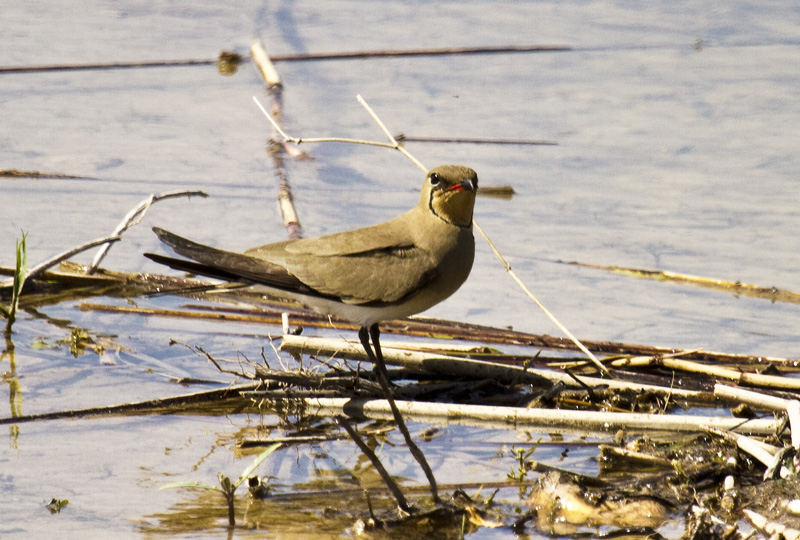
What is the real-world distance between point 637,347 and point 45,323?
2689mm

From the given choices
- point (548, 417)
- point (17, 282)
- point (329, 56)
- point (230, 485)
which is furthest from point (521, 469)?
point (329, 56)

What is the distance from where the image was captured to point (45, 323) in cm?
520

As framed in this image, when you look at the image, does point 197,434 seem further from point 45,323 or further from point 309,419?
point 45,323

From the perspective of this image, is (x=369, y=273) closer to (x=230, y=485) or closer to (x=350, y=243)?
(x=350, y=243)

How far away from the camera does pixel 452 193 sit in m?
4.64

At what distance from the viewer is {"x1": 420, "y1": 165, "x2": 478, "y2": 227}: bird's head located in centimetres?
462

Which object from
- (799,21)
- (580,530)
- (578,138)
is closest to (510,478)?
(580,530)

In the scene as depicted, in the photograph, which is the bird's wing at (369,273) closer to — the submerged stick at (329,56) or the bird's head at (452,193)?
the bird's head at (452,193)

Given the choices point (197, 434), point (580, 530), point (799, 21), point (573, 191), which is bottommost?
point (580, 530)

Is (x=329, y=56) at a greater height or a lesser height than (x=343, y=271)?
greater

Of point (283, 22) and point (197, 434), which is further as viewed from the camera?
point (283, 22)

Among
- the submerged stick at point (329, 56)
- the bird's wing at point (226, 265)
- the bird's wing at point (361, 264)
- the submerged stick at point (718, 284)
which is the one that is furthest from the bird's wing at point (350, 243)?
the submerged stick at point (329, 56)

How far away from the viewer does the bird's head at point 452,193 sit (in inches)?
182

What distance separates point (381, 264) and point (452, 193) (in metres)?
0.41
